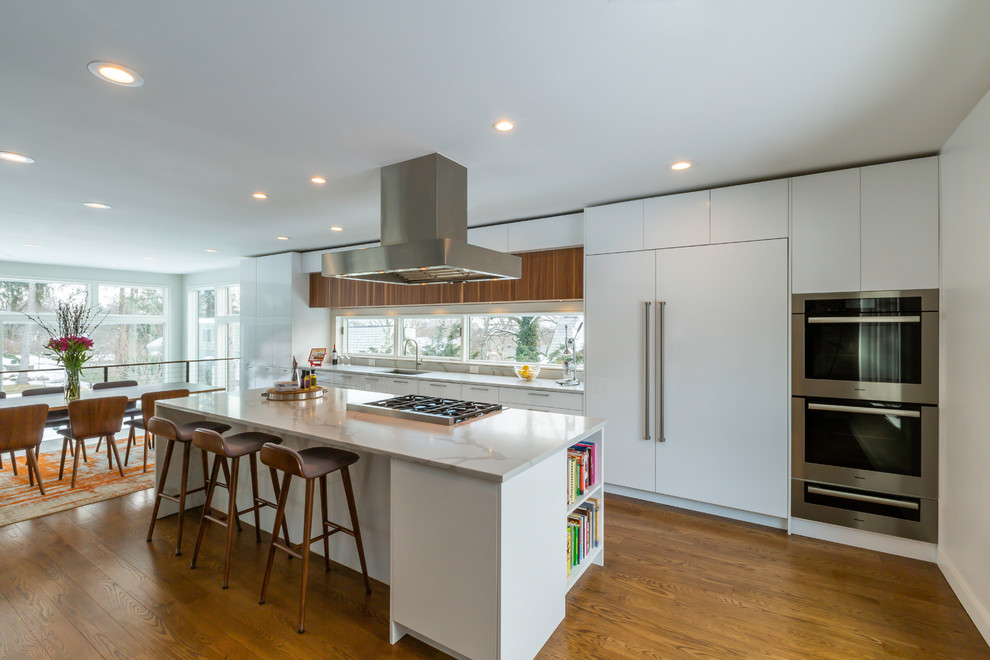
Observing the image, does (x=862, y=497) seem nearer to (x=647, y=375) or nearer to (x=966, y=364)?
(x=966, y=364)

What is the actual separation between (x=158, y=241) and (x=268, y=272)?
1.31 meters

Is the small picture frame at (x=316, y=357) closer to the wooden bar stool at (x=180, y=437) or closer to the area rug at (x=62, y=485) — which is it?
the area rug at (x=62, y=485)

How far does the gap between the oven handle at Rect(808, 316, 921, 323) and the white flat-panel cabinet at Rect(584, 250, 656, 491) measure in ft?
3.54

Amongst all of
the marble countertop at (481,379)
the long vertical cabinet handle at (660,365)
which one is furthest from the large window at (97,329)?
the long vertical cabinet handle at (660,365)

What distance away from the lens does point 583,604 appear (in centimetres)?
233

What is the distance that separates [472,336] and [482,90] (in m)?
3.61

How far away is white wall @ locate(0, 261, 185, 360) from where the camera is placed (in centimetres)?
744

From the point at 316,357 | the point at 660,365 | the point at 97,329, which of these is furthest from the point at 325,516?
the point at 97,329

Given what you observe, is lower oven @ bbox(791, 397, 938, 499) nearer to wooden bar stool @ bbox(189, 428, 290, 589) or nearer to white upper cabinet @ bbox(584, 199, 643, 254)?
→ white upper cabinet @ bbox(584, 199, 643, 254)

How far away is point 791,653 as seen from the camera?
1977mm

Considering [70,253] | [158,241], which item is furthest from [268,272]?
[70,253]

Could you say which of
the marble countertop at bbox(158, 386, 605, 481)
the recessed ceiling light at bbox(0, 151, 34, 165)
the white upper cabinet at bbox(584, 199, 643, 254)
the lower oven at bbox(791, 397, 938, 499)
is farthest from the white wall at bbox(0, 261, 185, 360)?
the lower oven at bbox(791, 397, 938, 499)

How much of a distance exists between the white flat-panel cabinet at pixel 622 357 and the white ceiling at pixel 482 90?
2.14 ft

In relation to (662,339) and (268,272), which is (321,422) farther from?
(268,272)
